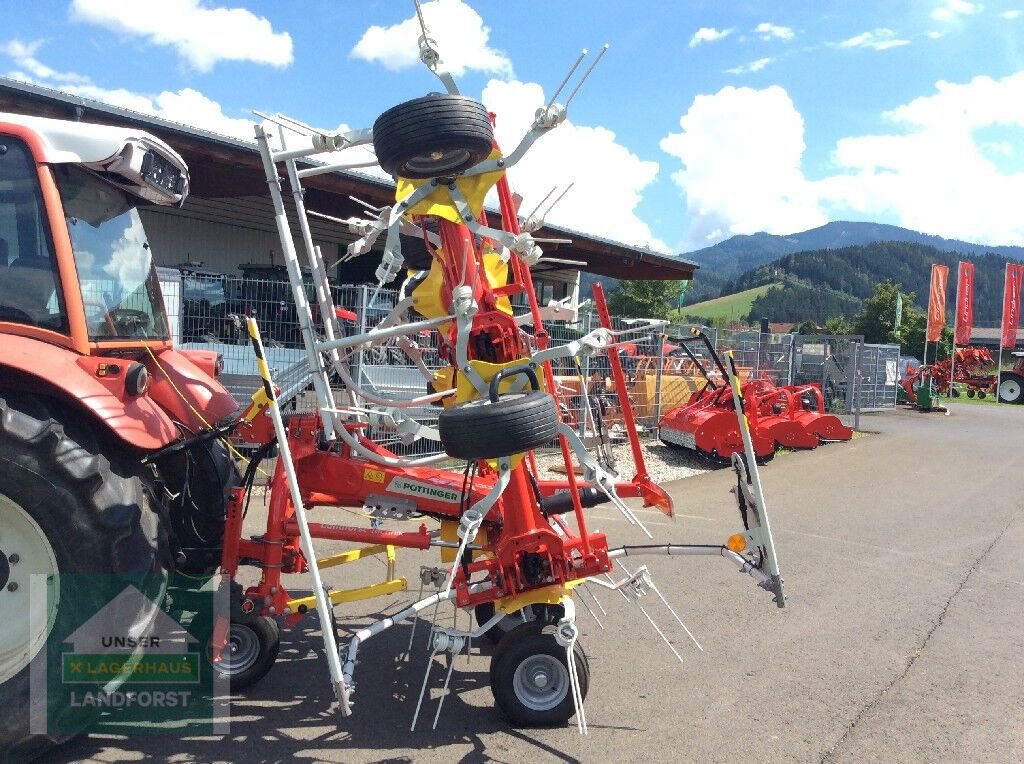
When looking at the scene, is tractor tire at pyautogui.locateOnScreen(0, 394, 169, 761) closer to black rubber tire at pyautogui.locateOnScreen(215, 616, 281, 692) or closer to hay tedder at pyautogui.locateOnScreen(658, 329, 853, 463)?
black rubber tire at pyautogui.locateOnScreen(215, 616, 281, 692)

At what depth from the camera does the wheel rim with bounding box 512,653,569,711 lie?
3.46m

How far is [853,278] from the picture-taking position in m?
175

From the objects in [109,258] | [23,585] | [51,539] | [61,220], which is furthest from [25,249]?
[23,585]

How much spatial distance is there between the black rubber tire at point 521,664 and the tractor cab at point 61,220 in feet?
7.38

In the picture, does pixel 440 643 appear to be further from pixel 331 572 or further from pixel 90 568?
pixel 331 572

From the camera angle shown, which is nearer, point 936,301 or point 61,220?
point 61,220

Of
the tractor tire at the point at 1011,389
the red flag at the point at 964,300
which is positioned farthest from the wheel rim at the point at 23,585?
the tractor tire at the point at 1011,389

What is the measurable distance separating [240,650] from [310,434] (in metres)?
1.05

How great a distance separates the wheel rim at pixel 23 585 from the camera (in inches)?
118

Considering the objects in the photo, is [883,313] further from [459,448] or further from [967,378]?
[459,448]

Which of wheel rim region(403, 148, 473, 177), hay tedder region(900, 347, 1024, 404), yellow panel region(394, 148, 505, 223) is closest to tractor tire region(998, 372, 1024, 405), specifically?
hay tedder region(900, 347, 1024, 404)

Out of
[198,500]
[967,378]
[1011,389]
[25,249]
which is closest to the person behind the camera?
[25,249]

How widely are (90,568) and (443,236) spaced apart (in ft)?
6.51

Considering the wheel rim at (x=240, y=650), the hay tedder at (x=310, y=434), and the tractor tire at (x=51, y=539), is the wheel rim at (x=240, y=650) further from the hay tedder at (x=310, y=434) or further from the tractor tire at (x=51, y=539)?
the tractor tire at (x=51, y=539)
